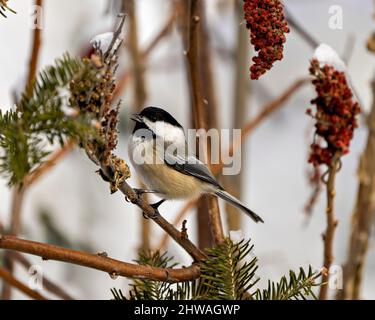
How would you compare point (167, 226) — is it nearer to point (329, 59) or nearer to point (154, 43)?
point (329, 59)

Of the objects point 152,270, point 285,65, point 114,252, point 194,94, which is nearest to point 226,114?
point 285,65

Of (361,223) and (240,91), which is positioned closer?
(361,223)

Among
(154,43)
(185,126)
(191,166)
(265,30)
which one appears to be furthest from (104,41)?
(185,126)

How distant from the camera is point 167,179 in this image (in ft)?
2.62

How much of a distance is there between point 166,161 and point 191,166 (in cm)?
5

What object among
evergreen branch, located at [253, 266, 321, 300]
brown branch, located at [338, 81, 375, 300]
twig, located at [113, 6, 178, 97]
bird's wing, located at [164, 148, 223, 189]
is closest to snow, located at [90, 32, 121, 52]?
→ evergreen branch, located at [253, 266, 321, 300]

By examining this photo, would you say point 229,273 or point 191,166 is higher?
point 191,166

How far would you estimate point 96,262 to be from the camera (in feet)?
1.41

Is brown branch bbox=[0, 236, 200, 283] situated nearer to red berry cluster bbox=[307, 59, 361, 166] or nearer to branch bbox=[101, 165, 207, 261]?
branch bbox=[101, 165, 207, 261]

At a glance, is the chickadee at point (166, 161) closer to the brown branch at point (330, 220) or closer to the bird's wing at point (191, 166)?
the bird's wing at point (191, 166)

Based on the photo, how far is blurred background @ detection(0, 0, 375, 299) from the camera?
149cm

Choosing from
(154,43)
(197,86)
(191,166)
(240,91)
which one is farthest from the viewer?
(240,91)

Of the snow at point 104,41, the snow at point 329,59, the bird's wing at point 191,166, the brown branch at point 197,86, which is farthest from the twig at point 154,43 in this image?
the snow at point 104,41

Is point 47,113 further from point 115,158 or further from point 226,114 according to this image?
point 226,114
